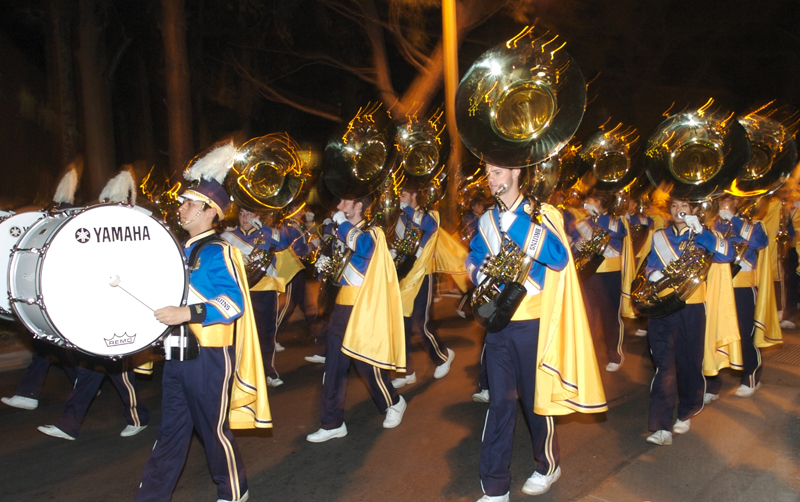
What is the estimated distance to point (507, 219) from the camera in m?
3.64

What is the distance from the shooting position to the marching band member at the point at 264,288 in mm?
6207

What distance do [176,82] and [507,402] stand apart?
27.6 feet

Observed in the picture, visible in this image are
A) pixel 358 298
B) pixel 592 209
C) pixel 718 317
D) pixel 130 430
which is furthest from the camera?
pixel 592 209

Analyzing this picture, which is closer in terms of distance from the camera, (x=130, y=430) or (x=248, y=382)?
(x=248, y=382)

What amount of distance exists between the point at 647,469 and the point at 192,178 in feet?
11.4

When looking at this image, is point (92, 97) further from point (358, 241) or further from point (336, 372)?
point (336, 372)

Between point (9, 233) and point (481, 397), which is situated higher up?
point (9, 233)

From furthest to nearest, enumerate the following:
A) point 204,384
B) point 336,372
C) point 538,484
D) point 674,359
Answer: point 336,372 < point 674,359 < point 538,484 < point 204,384

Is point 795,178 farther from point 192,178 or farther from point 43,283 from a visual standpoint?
point 43,283

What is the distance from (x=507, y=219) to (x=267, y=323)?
3.57m

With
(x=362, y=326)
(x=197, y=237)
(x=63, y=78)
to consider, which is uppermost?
(x=63, y=78)

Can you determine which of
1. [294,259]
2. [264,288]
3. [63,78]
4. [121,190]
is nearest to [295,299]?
[294,259]

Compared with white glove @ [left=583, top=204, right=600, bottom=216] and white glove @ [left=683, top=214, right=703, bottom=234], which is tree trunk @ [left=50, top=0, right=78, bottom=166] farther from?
white glove @ [left=683, top=214, right=703, bottom=234]

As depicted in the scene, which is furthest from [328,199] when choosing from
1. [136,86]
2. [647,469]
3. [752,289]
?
[136,86]
